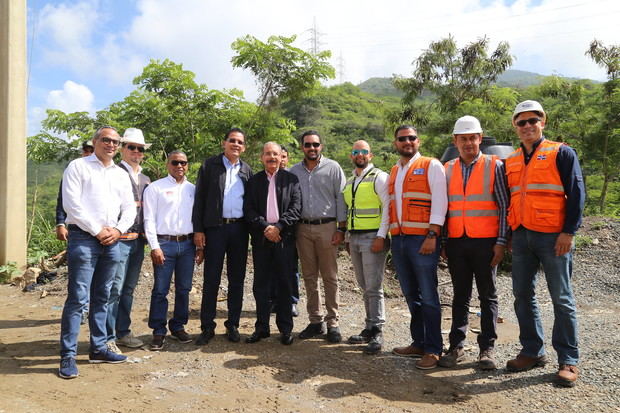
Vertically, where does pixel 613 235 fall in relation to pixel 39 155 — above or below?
below

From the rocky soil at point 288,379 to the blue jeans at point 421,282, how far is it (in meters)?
0.36

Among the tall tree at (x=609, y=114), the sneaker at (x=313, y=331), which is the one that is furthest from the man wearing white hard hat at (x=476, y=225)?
the tall tree at (x=609, y=114)

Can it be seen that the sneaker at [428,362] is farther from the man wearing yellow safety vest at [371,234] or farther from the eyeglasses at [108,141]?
the eyeglasses at [108,141]

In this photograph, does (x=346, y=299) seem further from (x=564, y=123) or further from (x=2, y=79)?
(x=564, y=123)

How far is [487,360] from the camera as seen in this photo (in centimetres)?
421

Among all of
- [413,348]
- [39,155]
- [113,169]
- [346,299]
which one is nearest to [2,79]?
[39,155]

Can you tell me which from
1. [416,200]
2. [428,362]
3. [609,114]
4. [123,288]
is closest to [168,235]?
[123,288]

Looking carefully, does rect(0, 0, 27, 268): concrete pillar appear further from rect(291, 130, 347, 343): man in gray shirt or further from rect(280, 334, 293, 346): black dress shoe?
rect(280, 334, 293, 346): black dress shoe

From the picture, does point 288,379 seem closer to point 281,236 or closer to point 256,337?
point 256,337

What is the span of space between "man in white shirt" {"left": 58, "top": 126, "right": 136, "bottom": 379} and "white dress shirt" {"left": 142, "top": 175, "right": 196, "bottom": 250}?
0.92 feet

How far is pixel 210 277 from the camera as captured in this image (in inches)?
A: 196

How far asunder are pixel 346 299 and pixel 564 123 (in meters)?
14.6

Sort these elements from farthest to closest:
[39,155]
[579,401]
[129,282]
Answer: [39,155] → [129,282] → [579,401]

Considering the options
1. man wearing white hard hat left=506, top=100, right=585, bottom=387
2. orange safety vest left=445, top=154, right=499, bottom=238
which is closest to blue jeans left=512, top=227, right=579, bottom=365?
man wearing white hard hat left=506, top=100, right=585, bottom=387
